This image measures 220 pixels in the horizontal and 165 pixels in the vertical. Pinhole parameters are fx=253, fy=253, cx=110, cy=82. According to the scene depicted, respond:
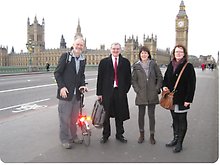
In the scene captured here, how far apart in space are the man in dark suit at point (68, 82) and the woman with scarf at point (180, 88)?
1.56 m

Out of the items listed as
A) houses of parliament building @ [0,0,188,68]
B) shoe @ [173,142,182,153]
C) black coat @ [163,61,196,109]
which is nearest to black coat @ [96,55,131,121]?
black coat @ [163,61,196,109]

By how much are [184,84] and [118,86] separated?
3.81ft

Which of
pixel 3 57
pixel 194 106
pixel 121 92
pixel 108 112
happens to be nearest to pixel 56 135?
pixel 108 112

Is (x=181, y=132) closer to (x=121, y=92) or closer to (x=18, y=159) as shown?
(x=121, y=92)

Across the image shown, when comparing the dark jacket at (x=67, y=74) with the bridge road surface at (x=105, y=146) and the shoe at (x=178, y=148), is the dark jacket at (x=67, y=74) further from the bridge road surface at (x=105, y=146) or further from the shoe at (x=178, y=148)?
the shoe at (x=178, y=148)

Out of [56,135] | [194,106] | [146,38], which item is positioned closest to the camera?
[56,135]

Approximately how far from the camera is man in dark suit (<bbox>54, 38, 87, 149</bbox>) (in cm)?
438

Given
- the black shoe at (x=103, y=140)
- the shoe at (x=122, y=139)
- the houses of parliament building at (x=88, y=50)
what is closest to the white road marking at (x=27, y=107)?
the black shoe at (x=103, y=140)

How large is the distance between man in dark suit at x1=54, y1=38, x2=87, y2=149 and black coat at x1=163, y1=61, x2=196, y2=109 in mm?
1572

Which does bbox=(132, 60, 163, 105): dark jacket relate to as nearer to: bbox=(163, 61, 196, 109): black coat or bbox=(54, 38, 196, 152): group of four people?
bbox=(54, 38, 196, 152): group of four people

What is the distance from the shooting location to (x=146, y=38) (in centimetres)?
9175

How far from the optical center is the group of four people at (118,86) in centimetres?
429

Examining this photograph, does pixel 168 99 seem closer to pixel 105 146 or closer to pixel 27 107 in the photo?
pixel 105 146

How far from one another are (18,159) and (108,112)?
1716 millimetres
